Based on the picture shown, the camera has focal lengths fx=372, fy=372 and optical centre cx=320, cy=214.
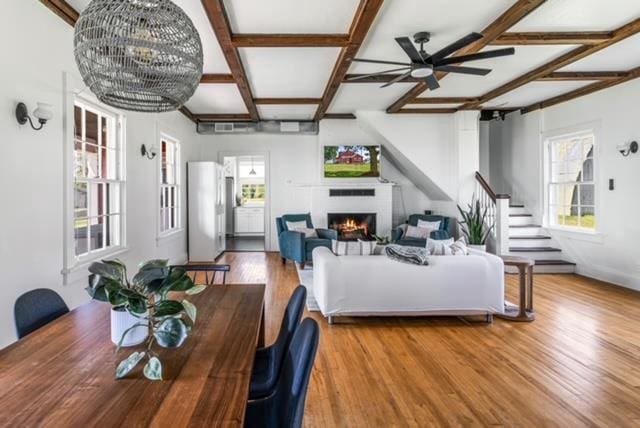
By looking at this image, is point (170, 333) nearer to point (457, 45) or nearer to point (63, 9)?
point (63, 9)

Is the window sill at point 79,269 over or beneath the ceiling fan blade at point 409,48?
beneath

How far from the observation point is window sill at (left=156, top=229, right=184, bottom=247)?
18.2ft

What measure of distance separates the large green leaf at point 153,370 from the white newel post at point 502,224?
582 cm

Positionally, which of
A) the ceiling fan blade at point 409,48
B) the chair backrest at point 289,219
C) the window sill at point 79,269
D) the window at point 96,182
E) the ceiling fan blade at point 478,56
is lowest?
the window sill at point 79,269

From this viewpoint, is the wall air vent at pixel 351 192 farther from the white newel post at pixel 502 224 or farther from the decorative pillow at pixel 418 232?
the white newel post at pixel 502 224

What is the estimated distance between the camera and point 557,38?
376 centimetres

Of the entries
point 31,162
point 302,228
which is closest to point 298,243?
point 302,228

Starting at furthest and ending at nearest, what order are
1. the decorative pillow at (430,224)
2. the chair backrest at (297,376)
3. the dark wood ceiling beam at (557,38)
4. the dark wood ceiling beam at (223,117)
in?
1. the dark wood ceiling beam at (223,117)
2. the decorative pillow at (430,224)
3. the dark wood ceiling beam at (557,38)
4. the chair backrest at (297,376)

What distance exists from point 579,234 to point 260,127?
241 inches

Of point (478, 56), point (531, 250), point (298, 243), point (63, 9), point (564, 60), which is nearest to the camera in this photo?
point (63, 9)

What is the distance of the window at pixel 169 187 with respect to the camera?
6.11 meters

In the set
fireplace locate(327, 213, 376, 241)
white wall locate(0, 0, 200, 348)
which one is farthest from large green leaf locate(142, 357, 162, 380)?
fireplace locate(327, 213, 376, 241)

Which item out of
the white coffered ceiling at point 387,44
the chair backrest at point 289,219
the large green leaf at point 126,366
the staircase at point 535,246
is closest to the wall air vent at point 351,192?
the chair backrest at point 289,219

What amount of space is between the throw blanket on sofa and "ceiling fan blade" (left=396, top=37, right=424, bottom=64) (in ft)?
6.17
